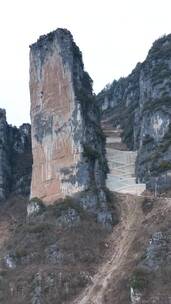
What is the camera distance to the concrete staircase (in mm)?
92238

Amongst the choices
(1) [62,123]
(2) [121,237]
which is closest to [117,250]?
(2) [121,237]

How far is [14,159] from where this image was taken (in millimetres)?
106875

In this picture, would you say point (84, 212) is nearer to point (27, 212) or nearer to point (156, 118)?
point (27, 212)

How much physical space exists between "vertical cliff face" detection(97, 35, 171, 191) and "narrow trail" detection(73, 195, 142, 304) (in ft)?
13.4

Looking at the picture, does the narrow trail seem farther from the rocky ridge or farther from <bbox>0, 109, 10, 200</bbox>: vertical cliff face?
<bbox>0, 109, 10, 200</bbox>: vertical cliff face

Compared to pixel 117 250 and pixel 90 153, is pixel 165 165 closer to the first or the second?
pixel 90 153

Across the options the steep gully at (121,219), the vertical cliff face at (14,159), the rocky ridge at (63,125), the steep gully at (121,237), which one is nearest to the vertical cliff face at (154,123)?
the steep gully at (121,219)

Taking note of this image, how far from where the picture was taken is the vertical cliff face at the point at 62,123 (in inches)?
3590

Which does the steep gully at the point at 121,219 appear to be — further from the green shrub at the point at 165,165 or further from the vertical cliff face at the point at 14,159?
the vertical cliff face at the point at 14,159

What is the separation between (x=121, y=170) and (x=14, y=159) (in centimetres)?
1558

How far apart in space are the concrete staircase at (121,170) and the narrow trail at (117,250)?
7.27 feet

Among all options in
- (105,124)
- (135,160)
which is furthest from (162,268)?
(105,124)

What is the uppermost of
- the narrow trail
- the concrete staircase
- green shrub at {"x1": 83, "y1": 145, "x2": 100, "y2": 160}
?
green shrub at {"x1": 83, "y1": 145, "x2": 100, "y2": 160}

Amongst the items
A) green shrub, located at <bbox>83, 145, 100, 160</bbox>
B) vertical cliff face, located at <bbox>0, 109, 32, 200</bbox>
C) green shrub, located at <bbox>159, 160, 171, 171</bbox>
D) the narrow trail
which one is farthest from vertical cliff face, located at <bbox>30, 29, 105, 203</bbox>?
vertical cliff face, located at <bbox>0, 109, 32, 200</bbox>
